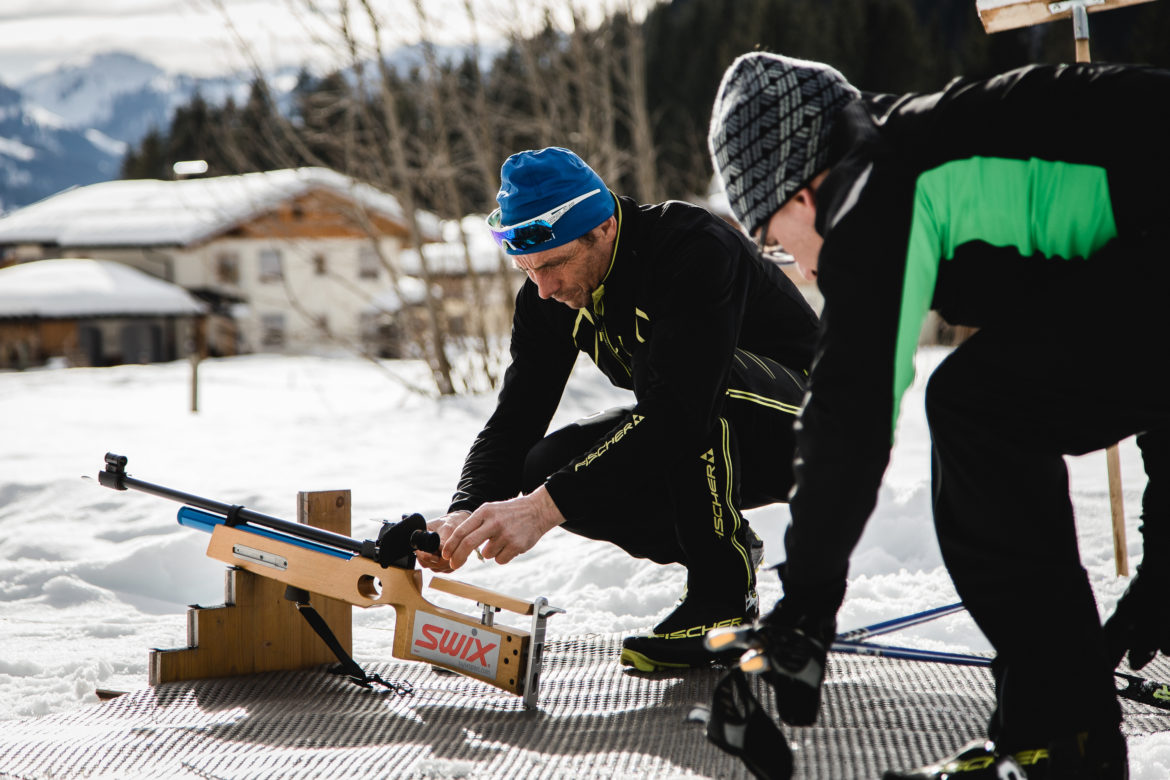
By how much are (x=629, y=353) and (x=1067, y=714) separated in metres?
1.33

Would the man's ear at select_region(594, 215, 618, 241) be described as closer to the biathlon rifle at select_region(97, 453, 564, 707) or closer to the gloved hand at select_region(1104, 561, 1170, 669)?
the biathlon rifle at select_region(97, 453, 564, 707)

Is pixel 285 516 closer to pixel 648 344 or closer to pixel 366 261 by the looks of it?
pixel 648 344

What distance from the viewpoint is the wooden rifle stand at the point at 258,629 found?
7.53 feet

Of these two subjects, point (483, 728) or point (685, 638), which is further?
point (685, 638)

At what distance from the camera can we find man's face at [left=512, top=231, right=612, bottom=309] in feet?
7.39

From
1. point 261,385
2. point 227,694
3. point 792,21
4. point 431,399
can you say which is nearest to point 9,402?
point 261,385

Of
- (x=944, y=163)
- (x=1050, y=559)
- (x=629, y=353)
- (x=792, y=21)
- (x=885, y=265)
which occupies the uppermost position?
(x=792, y=21)

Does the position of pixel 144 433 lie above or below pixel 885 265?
below

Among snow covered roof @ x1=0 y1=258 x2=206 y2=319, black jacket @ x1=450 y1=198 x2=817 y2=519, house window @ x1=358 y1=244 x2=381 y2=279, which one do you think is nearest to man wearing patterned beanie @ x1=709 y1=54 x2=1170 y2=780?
black jacket @ x1=450 y1=198 x2=817 y2=519

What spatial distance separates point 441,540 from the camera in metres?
2.08

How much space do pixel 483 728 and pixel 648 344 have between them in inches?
35.6

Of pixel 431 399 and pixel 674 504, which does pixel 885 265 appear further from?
pixel 431 399

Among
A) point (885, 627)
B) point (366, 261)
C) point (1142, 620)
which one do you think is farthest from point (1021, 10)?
point (366, 261)

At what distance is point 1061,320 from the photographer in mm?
1293
